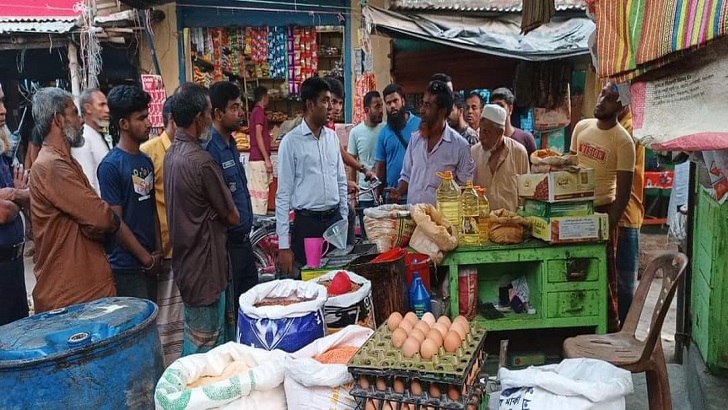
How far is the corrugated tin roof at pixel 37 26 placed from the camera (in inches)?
280

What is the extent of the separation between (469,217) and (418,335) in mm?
2085

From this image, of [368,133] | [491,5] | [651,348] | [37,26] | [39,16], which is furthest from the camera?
[39,16]

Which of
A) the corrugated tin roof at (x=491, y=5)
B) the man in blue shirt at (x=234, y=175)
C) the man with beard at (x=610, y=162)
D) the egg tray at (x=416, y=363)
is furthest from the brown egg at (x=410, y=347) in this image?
the corrugated tin roof at (x=491, y=5)

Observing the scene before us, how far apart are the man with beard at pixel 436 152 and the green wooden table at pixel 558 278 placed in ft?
3.12

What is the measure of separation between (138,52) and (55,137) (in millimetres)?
5278

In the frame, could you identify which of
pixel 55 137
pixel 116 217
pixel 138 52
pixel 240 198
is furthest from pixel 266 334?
pixel 138 52

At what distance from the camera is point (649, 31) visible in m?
1.59

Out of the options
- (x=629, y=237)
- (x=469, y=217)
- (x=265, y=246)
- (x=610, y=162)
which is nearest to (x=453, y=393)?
(x=469, y=217)

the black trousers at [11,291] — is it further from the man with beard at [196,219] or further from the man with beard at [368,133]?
the man with beard at [368,133]

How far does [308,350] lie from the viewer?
6.35ft

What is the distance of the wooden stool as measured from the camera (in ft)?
8.93

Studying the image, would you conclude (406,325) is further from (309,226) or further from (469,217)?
(309,226)

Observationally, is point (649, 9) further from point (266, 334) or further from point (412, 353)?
point (266, 334)

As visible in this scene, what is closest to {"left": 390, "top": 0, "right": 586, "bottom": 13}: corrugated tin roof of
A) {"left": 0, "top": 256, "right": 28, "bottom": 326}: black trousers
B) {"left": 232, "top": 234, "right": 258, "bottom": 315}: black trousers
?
{"left": 232, "top": 234, "right": 258, "bottom": 315}: black trousers
